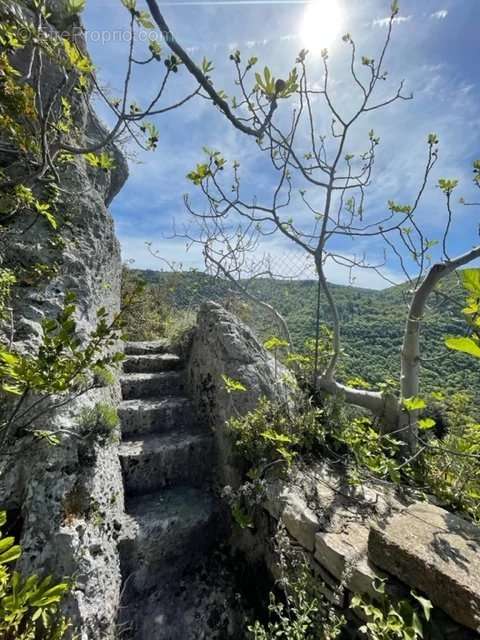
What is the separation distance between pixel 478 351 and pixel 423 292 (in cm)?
210

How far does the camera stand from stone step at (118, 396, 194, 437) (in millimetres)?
2512

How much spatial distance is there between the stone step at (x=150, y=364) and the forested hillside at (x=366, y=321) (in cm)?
169

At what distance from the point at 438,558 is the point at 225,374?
1.84m

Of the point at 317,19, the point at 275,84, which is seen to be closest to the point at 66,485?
the point at 275,84

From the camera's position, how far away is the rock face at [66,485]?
52.7 inches

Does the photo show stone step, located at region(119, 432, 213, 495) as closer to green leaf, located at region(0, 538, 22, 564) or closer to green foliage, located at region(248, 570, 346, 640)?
green foliage, located at region(248, 570, 346, 640)

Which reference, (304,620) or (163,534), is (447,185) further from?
(163,534)

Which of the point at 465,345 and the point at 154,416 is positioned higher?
the point at 465,345

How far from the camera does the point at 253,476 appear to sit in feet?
6.24

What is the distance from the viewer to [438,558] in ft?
3.80

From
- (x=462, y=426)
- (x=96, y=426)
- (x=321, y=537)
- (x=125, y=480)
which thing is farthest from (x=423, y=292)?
(x=125, y=480)

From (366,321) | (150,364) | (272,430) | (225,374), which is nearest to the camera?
(272,430)

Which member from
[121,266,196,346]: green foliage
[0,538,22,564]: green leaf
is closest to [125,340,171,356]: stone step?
[121,266,196,346]: green foliage

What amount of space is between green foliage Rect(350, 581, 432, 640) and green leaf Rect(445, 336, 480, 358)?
3.97ft
